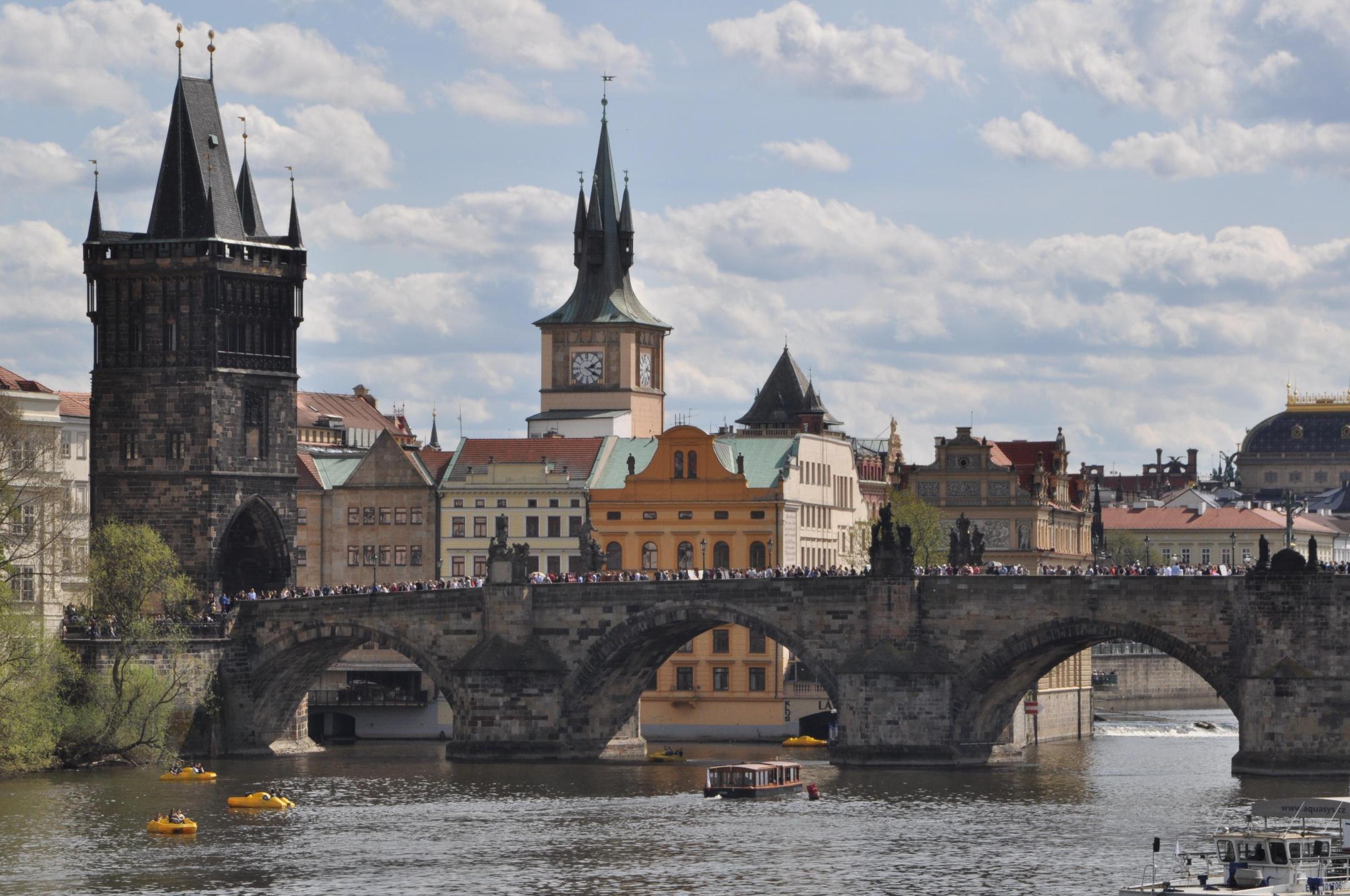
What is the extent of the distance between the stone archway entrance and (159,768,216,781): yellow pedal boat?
2180cm

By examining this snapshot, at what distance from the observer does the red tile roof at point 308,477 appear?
167625mm

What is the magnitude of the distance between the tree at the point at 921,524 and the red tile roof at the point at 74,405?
41.5 meters

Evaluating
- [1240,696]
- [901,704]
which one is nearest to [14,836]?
[901,704]

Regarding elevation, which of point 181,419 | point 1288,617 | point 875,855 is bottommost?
point 875,855

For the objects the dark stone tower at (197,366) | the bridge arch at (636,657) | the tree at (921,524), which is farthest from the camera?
the tree at (921,524)

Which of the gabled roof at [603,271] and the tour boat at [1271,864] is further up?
the gabled roof at [603,271]

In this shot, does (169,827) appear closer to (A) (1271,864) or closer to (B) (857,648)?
(B) (857,648)

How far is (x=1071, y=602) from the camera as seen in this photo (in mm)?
125188

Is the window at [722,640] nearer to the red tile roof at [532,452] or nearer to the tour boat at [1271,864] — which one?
the red tile roof at [532,452]

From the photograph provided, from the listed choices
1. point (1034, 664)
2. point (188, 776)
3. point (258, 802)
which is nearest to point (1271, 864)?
point (258, 802)

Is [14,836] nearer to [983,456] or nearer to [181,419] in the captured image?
[181,419]

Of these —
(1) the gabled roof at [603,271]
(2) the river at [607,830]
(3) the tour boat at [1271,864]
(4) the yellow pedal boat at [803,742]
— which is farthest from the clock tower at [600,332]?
(3) the tour boat at [1271,864]

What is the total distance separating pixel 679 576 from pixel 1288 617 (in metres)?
30.4

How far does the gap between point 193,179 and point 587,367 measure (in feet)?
139
